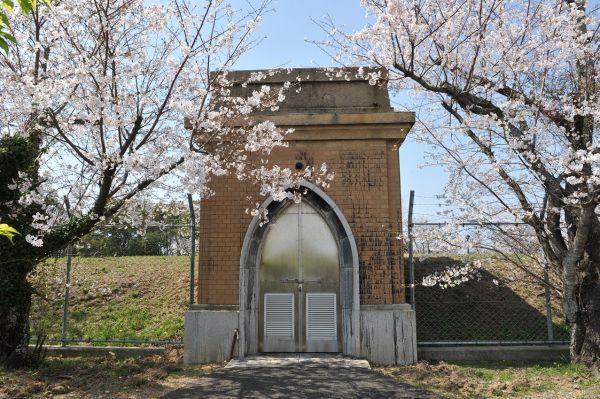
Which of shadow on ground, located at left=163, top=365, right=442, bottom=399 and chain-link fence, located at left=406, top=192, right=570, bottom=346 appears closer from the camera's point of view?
shadow on ground, located at left=163, top=365, right=442, bottom=399

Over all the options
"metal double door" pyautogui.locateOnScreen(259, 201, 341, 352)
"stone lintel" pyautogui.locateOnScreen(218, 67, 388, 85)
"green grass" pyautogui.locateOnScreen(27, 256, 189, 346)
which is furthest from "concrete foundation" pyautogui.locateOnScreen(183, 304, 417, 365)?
"stone lintel" pyautogui.locateOnScreen(218, 67, 388, 85)

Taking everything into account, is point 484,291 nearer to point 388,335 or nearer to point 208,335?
point 388,335

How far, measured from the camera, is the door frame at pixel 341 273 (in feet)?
27.1

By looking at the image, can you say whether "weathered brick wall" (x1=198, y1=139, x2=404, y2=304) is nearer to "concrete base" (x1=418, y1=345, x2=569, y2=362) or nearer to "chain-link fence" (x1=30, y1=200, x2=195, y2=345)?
"chain-link fence" (x1=30, y1=200, x2=195, y2=345)

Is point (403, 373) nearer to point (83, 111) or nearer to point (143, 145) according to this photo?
point (143, 145)

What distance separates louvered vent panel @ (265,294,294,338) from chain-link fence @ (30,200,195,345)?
4.98ft

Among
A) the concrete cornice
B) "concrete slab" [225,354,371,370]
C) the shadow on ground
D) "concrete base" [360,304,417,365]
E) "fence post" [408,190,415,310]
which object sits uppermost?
the concrete cornice

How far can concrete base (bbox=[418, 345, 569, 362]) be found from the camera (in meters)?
8.35

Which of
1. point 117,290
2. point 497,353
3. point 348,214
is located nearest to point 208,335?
point 348,214

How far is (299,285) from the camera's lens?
8680mm

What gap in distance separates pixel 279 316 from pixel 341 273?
1.36 metres

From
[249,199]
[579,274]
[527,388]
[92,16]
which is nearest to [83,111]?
[92,16]

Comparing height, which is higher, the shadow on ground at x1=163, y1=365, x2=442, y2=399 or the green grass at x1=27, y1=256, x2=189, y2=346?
the green grass at x1=27, y1=256, x2=189, y2=346

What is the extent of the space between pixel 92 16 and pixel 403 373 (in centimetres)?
723
